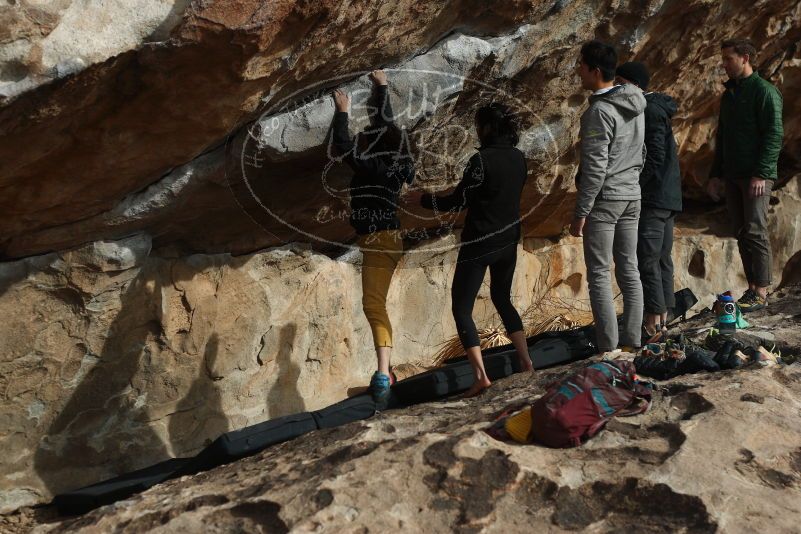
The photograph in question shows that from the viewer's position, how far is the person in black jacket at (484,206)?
402 cm

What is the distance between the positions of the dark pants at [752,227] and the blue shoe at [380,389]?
8.69 feet

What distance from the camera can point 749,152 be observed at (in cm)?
519

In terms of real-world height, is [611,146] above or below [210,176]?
below

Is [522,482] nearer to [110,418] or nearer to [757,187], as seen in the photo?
[110,418]

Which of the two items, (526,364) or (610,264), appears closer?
(610,264)

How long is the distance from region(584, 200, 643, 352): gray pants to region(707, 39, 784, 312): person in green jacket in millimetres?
1277

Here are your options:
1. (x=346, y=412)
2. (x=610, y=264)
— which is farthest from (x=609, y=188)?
(x=346, y=412)

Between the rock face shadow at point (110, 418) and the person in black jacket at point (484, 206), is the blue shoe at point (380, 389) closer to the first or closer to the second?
the person in black jacket at point (484, 206)

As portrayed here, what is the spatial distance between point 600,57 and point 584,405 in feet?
5.96

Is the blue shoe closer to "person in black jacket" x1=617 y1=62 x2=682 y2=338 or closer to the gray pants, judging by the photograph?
the gray pants

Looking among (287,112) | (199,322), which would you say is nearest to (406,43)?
(287,112)

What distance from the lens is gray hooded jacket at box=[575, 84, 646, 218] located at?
13.0 feet

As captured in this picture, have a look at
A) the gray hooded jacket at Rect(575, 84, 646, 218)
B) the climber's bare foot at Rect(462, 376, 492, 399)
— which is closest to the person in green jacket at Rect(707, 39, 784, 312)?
the gray hooded jacket at Rect(575, 84, 646, 218)

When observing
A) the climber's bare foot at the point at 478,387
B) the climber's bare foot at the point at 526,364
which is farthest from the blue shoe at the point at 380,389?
the climber's bare foot at the point at 526,364
